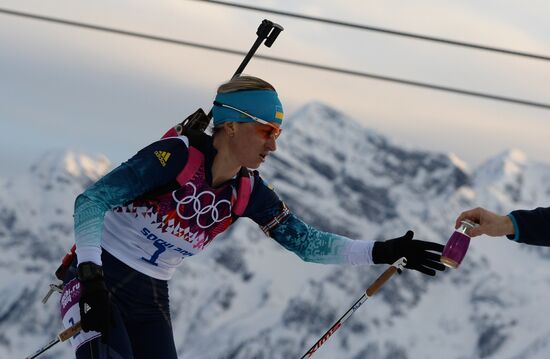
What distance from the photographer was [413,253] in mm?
5512

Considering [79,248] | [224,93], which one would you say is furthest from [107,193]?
[224,93]

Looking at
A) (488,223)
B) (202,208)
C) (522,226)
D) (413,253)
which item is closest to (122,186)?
(202,208)

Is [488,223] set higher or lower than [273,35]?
higher

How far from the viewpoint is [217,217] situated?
5.31m

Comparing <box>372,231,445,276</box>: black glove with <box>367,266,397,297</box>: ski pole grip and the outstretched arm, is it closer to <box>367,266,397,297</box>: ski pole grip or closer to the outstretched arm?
<box>367,266,397,297</box>: ski pole grip

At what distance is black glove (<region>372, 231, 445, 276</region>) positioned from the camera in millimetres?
5457

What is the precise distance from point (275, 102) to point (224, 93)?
31 cm

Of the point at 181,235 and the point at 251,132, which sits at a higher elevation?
the point at 251,132

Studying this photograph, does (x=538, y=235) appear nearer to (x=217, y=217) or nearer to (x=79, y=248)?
(x=217, y=217)

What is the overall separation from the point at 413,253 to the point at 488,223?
2.58ft

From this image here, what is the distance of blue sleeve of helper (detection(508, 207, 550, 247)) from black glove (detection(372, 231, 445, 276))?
668 millimetres

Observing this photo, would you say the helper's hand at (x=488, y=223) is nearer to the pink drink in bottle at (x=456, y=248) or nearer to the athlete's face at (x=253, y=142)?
the pink drink in bottle at (x=456, y=248)

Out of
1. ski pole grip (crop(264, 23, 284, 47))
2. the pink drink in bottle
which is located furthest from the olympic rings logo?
ski pole grip (crop(264, 23, 284, 47))

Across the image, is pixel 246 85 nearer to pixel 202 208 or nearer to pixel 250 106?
pixel 250 106
